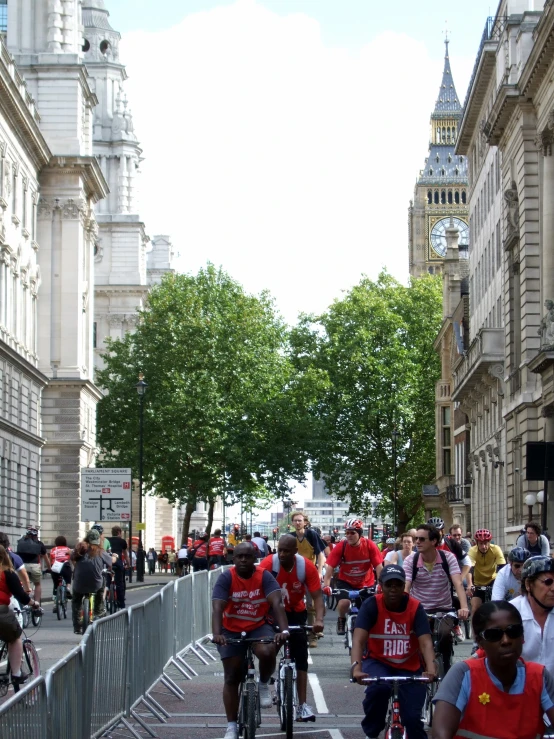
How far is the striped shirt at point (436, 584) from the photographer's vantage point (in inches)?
580

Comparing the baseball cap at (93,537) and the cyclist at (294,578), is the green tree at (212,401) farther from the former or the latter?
the cyclist at (294,578)

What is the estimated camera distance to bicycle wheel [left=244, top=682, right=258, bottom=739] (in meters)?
12.5

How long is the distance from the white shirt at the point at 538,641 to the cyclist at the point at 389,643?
1.61 meters

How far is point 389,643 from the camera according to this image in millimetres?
10820

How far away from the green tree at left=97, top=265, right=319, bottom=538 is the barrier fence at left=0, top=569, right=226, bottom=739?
53676 mm

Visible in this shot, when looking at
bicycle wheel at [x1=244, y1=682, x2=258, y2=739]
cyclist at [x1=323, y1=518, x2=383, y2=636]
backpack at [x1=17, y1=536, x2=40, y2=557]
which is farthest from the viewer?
backpack at [x1=17, y1=536, x2=40, y2=557]

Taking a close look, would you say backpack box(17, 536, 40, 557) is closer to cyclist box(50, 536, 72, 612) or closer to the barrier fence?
cyclist box(50, 536, 72, 612)

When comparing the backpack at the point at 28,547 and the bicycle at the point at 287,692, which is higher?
the backpack at the point at 28,547

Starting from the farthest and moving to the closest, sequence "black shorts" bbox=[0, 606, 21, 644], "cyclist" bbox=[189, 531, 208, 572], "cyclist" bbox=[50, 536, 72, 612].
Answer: "cyclist" bbox=[189, 531, 208, 572]
"cyclist" bbox=[50, 536, 72, 612]
"black shorts" bbox=[0, 606, 21, 644]

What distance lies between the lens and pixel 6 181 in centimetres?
5691

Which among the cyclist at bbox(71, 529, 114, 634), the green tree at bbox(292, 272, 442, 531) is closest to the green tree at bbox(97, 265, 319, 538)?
the green tree at bbox(292, 272, 442, 531)

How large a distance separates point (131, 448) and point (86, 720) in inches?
2685

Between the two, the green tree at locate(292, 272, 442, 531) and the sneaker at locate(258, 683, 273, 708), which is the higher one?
the green tree at locate(292, 272, 442, 531)

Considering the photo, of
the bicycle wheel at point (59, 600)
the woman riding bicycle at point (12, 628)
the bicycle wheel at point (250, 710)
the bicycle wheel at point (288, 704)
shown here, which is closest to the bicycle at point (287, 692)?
the bicycle wheel at point (288, 704)
